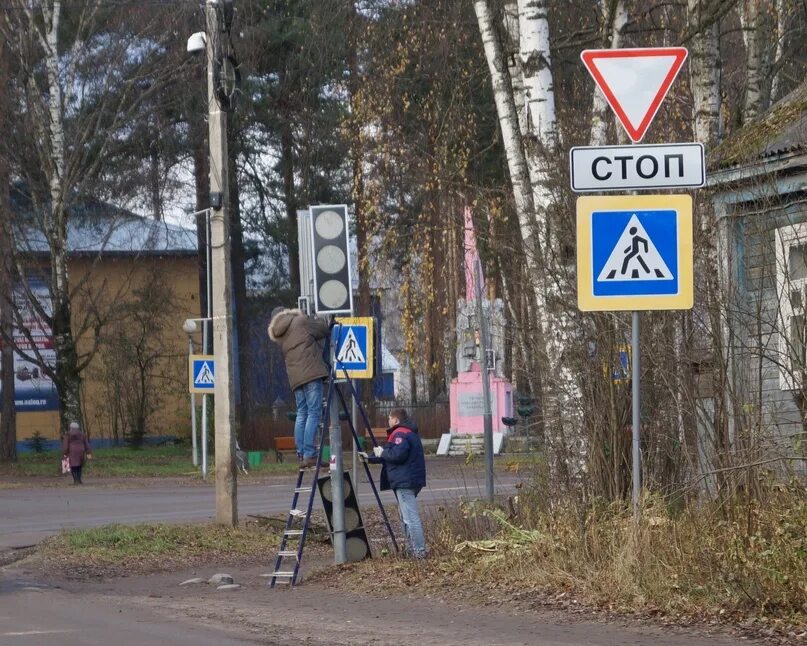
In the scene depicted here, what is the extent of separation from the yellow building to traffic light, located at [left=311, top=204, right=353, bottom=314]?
77.3ft

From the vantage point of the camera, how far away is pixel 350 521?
44.4 feet

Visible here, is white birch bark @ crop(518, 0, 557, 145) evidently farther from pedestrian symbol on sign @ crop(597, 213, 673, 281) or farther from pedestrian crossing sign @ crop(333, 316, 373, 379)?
pedestrian crossing sign @ crop(333, 316, 373, 379)

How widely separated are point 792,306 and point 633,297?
1.65 m

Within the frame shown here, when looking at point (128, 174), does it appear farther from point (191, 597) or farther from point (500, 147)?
point (191, 597)

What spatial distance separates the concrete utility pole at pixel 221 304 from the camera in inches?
665

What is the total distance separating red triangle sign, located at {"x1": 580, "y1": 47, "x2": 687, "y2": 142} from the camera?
396 inches

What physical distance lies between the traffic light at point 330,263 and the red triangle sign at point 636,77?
371 centimetres

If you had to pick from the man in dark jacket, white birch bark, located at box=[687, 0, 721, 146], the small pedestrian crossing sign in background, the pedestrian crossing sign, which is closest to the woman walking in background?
the small pedestrian crossing sign in background

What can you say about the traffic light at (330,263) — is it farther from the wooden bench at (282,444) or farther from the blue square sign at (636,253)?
the wooden bench at (282,444)

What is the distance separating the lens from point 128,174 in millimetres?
35906

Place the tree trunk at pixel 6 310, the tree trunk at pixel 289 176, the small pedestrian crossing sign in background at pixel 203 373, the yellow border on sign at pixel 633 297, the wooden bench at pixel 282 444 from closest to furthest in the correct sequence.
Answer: the yellow border on sign at pixel 633 297
the small pedestrian crossing sign in background at pixel 203 373
the tree trunk at pixel 6 310
the wooden bench at pixel 282 444
the tree trunk at pixel 289 176

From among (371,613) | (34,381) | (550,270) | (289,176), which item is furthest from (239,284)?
(371,613)

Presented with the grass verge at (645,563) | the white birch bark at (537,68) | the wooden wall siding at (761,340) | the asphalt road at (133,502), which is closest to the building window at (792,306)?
the wooden wall siding at (761,340)

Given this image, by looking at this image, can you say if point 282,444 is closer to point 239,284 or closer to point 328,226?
point 239,284
